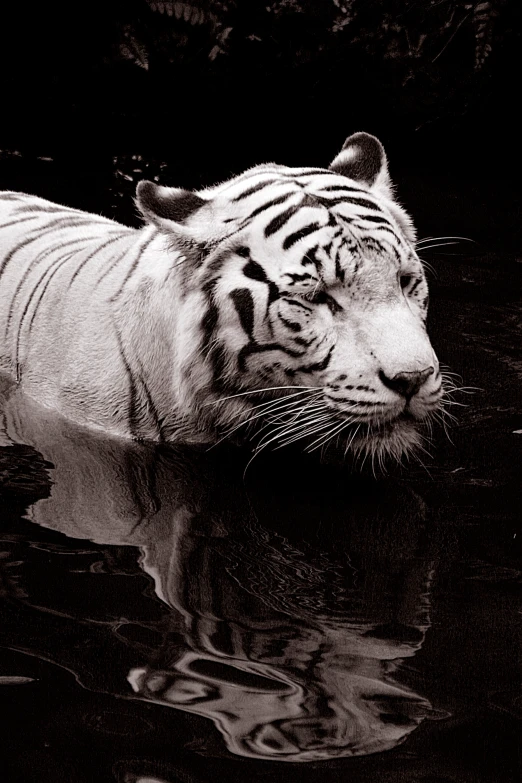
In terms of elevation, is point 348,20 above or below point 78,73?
above

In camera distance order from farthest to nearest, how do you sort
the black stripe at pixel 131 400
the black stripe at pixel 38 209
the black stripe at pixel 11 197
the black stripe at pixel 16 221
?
1. the black stripe at pixel 11 197
2. the black stripe at pixel 38 209
3. the black stripe at pixel 16 221
4. the black stripe at pixel 131 400

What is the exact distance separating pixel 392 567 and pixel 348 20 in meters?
4.78

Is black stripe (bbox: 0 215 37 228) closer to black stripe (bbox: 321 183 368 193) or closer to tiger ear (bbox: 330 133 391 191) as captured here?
tiger ear (bbox: 330 133 391 191)

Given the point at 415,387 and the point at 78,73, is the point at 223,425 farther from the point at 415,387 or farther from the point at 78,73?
the point at 78,73

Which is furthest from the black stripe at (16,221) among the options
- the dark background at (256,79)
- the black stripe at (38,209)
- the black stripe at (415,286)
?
the dark background at (256,79)

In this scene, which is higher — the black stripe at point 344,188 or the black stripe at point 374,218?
the black stripe at point 344,188

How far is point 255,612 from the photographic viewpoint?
1.86m

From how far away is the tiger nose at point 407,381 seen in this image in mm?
2289

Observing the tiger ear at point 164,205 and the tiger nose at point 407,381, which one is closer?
the tiger nose at point 407,381

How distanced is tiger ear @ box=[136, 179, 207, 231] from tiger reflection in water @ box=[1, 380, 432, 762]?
22.8 inches

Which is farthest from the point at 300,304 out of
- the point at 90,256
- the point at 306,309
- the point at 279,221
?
the point at 90,256

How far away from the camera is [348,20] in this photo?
6180 millimetres

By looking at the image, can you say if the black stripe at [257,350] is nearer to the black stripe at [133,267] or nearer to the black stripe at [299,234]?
the black stripe at [299,234]

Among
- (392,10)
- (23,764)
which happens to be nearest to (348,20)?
(392,10)
